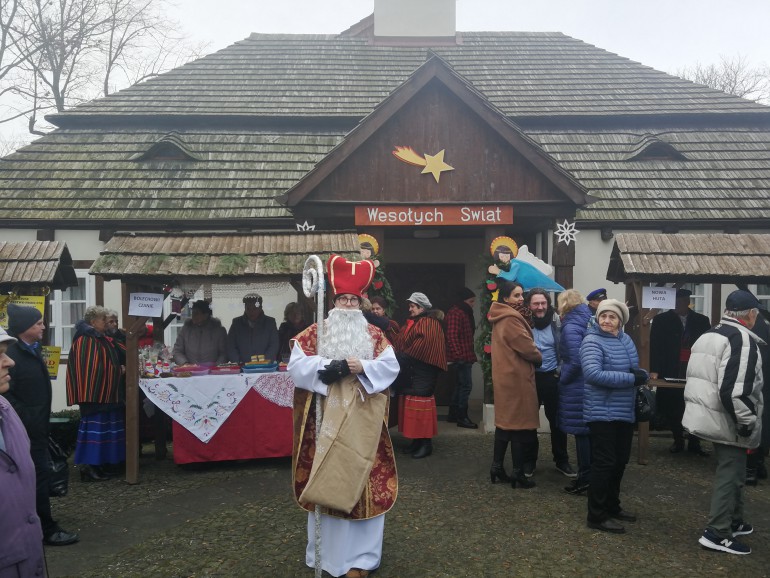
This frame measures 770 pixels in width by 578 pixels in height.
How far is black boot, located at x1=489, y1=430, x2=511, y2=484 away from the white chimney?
11.8 meters

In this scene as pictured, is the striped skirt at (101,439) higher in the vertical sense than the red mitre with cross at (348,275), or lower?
lower

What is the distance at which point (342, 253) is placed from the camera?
6.64 meters

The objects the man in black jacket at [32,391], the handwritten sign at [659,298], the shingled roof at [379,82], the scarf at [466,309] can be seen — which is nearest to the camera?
the man in black jacket at [32,391]

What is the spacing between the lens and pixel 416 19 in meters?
15.1

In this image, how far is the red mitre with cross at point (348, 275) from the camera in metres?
4.30

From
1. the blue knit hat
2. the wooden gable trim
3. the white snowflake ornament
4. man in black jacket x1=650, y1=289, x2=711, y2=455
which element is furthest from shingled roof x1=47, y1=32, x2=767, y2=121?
the blue knit hat

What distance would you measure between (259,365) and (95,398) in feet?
5.69

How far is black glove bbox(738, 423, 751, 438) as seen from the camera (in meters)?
4.42

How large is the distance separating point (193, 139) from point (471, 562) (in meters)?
10.0

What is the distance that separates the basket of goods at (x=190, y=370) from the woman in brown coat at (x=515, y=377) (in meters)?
3.28

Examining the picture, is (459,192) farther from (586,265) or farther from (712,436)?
(712,436)

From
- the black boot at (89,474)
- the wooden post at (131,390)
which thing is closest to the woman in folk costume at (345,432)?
the wooden post at (131,390)

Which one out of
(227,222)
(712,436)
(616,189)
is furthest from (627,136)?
(712,436)

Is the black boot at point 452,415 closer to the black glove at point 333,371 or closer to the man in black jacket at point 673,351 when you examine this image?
the man in black jacket at point 673,351
